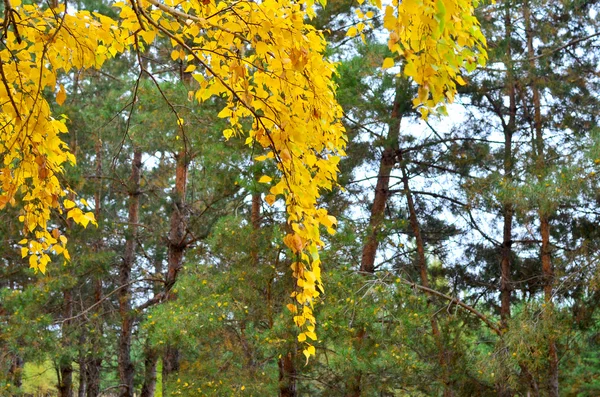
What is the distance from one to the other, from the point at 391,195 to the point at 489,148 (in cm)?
148

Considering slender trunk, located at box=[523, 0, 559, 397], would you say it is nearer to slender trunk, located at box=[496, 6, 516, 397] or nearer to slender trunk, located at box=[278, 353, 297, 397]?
slender trunk, located at box=[496, 6, 516, 397]

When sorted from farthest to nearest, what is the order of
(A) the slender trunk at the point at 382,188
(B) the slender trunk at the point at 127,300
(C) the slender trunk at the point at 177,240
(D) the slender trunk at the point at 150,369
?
1. (B) the slender trunk at the point at 127,300
2. (D) the slender trunk at the point at 150,369
3. (C) the slender trunk at the point at 177,240
4. (A) the slender trunk at the point at 382,188

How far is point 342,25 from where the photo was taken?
9.23 m

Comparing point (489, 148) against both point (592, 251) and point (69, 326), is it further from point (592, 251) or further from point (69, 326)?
point (69, 326)

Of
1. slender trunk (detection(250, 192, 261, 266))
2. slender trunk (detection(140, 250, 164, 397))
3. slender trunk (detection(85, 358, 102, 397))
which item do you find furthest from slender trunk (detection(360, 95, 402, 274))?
slender trunk (detection(85, 358, 102, 397))

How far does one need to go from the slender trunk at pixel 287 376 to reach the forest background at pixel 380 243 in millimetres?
44

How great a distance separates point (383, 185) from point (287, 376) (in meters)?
3.28

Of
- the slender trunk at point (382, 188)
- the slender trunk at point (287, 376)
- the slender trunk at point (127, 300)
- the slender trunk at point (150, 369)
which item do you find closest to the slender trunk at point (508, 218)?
the slender trunk at point (382, 188)

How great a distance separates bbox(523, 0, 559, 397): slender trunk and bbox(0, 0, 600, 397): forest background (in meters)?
0.03

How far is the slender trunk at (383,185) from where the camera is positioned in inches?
339

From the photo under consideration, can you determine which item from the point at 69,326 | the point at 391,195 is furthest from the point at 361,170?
the point at 69,326

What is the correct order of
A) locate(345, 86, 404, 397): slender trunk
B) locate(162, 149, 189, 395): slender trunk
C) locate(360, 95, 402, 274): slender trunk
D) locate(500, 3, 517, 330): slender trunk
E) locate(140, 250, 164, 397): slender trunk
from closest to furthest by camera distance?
locate(345, 86, 404, 397): slender trunk → locate(360, 95, 402, 274): slender trunk → locate(500, 3, 517, 330): slender trunk → locate(162, 149, 189, 395): slender trunk → locate(140, 250, 164, 397): slender trunk

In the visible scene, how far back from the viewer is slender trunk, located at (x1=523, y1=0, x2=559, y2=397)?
691 cm

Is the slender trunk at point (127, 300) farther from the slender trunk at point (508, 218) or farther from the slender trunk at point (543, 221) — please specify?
the slender trunk at point (543, 221)
